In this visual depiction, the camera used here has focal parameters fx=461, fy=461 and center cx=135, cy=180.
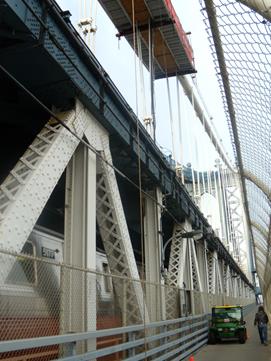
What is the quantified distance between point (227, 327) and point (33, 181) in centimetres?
1697

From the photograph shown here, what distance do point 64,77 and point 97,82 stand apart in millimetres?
1891

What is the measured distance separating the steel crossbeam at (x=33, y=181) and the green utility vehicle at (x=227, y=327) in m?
15.6

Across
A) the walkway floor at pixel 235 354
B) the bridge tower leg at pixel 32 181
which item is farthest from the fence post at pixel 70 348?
the walkway floor at pixel 235 354

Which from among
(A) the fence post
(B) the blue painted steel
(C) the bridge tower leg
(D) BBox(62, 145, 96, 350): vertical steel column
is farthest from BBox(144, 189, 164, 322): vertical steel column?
(A) the fence post

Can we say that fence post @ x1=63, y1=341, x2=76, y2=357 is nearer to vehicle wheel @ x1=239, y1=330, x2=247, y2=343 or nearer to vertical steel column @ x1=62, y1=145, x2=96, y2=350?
vertical steel column @ x1=62, y1=145, x2=96, y2=350

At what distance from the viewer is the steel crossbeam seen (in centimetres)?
742

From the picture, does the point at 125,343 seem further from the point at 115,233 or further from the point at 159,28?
the point at 159,28

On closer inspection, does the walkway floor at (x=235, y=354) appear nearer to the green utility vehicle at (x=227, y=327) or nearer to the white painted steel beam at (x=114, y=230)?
the green utility vehicle at (x=227, y=327)

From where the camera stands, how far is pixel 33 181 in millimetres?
8125

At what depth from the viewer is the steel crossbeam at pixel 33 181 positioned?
742 centimetres

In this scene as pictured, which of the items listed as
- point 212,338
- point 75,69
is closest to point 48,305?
point 75,69

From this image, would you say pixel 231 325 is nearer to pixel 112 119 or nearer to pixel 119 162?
pixel 119 162

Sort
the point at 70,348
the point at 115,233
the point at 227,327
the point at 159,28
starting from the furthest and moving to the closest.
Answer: the point at 159,28 < the point at 227,327 < the point at 115,233 < the point at 70,348

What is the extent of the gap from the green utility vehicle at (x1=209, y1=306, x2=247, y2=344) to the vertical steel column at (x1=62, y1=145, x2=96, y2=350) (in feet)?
45.5
